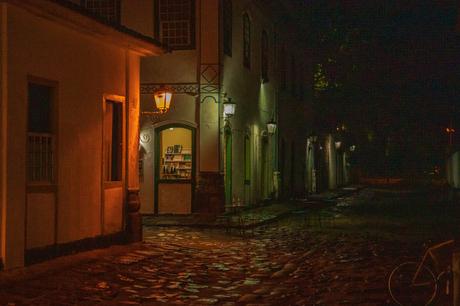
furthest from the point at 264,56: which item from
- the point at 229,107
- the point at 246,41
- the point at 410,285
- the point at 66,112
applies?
the point at 410,285

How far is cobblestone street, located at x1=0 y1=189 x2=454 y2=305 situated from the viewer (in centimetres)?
1114

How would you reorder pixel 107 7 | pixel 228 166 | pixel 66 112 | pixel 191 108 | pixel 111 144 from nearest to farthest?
pixel 66 112
pixel 111 144
pixel 191 108
pixel 107 7
pixel 228 166

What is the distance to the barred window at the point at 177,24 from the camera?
2595 cm

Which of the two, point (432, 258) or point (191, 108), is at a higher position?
point (191, 108)

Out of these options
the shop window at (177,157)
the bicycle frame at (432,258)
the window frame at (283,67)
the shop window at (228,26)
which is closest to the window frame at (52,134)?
the bicycle frame at (432,258)

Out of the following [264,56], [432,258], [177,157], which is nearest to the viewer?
[432,258]

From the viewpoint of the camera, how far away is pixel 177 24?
85.5ft

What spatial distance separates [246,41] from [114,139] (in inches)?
568

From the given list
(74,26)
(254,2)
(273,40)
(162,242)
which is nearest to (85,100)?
(74,26)

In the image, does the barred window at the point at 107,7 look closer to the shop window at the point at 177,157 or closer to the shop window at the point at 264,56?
the shop window at the point at 177,157

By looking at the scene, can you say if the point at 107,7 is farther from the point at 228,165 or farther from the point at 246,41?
the point at 228,165

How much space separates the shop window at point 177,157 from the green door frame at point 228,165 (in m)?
1.41

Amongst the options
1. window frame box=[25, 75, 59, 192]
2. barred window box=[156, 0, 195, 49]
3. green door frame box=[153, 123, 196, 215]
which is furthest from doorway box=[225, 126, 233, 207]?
window frame box=[25, 75, 59, 192]

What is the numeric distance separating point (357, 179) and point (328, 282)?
63.9 meters
